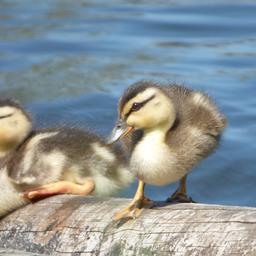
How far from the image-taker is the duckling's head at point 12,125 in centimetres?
475

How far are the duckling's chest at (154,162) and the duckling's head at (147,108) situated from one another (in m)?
0.07

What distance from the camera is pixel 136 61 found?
9250 millimetres

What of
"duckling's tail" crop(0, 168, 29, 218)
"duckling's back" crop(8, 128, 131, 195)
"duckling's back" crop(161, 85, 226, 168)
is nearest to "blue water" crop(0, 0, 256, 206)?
"duckling's back" crop(8, 128, 131, 195)

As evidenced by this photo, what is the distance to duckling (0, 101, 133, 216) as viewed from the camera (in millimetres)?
4523

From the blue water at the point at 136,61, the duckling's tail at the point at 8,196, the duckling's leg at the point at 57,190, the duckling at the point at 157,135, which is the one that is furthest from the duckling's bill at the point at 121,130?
the blue water at the point at 136,61

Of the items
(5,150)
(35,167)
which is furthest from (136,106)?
(5,150)

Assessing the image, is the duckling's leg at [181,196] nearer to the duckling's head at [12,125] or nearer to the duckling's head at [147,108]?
the duckling's head at [147,108]

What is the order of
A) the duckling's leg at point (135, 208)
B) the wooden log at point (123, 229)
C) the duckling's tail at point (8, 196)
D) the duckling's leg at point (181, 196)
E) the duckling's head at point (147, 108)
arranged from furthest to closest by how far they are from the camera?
the duckling's leg at point (181, 196) < the duckling's tail at point (8, 196) < the duckling's head at point (147, 108) < the duckling's leg at point (135, 208) < the wooden log at point (123, 229)

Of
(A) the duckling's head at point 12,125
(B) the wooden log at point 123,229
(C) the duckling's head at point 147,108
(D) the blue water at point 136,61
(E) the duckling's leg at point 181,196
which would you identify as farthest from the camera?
(D) the blue water at point 136,61

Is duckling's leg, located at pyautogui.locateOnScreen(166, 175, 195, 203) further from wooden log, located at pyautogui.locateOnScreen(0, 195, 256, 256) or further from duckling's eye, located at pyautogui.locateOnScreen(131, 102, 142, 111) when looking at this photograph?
duckling's eye, located at pyautogui.locateOnScreen(131, 102, 142, 111)

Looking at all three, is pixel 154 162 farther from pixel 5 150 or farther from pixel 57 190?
pixel 5 150

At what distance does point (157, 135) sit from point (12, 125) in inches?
32.0

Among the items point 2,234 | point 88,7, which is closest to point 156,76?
point 88,7

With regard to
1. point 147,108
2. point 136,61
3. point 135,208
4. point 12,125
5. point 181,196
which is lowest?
point 136,61
